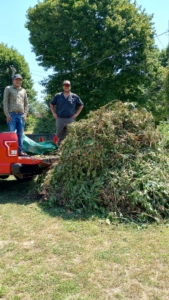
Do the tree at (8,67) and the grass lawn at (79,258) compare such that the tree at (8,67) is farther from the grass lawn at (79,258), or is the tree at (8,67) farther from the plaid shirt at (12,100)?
the grass lawn at (79,258)

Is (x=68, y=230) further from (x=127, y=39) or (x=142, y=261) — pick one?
(x=127, y=39)

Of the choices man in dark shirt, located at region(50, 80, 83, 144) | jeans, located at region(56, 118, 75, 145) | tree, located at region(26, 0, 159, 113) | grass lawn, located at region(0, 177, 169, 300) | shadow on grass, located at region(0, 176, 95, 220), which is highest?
tree, located at region(26, 0, 159, 113)

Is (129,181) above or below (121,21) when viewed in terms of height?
below

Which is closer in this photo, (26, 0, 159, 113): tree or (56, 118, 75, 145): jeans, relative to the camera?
(56, 118, 75, 145): jeans

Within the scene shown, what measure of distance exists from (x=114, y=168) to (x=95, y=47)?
12955 millimetres

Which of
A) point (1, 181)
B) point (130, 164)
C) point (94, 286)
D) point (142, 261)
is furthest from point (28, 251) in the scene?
point (1, 181)

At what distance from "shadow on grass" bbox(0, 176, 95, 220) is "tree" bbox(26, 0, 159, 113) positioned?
1098 cm

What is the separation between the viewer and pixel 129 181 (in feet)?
12.8

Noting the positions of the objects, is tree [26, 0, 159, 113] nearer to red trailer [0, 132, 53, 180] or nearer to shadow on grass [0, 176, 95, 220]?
shadow on grass [0, 176, 95, 220]

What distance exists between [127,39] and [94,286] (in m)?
15.0

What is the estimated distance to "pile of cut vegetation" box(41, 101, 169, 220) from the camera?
3.82 meters

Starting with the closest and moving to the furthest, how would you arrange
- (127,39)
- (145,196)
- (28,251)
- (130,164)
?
(28,251)
(145,196)
(130,164)
(127,39)

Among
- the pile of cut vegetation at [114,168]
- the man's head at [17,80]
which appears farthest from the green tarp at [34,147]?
the man's head at [17,80]

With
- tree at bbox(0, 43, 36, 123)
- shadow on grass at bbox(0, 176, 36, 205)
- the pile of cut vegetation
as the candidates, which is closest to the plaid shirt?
the pile of cut vegetation
